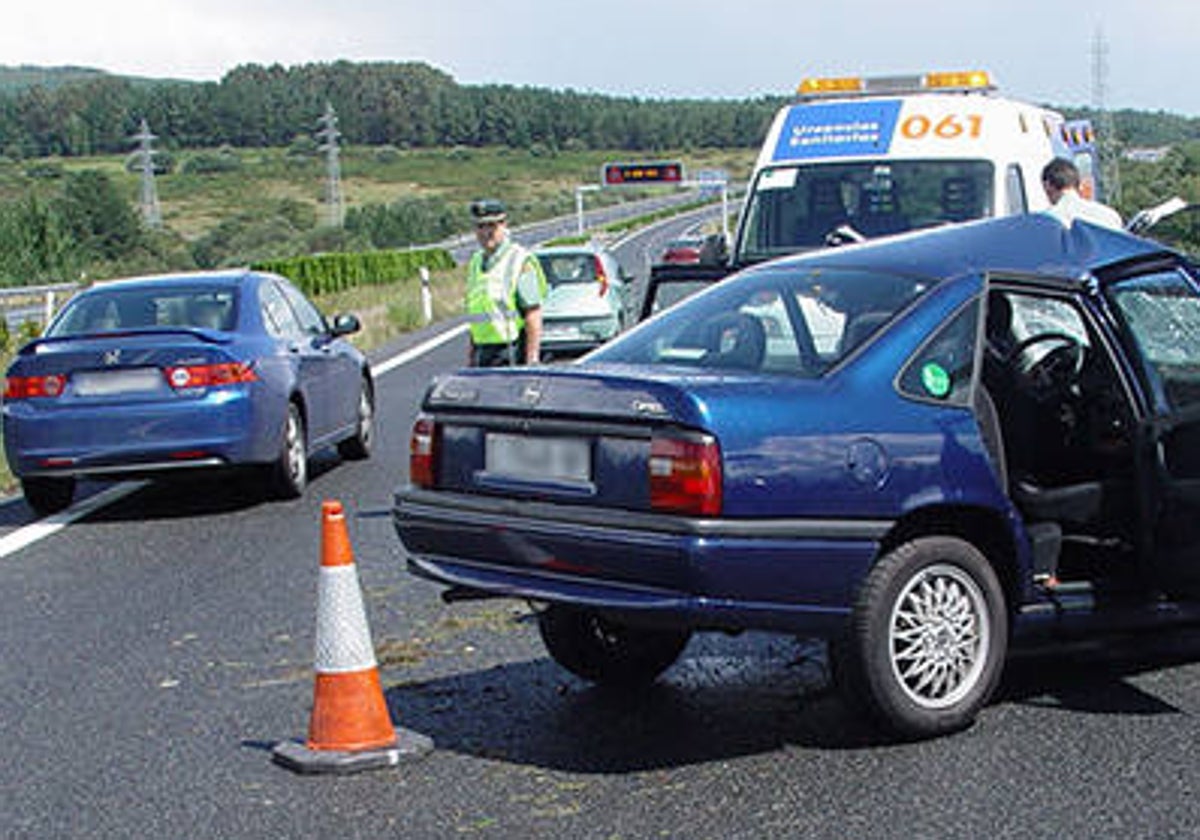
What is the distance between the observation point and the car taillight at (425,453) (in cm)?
656

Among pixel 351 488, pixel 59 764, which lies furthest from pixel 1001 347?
pixel 351 488

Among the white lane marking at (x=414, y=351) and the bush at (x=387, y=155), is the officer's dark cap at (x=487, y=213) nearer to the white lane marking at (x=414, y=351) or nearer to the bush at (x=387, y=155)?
the white lane marking at (x=414, y=351)

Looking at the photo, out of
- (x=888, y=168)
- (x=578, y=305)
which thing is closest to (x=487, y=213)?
(x=888, y=168)

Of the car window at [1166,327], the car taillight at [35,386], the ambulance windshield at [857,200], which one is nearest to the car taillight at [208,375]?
the car taillight at [35,386]

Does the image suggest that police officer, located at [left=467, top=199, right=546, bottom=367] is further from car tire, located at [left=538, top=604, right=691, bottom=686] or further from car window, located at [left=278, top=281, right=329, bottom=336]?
car tire, located at [left=538, top=604, right=691, bottom=686]

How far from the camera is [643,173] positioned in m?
60.4

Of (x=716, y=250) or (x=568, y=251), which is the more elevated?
(x=716, y=250)

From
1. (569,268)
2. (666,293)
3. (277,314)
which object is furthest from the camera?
(569,268)

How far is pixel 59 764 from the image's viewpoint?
6129mm

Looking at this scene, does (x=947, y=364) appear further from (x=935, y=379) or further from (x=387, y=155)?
(x=387, y=155)

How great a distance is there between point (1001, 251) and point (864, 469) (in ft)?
4.00

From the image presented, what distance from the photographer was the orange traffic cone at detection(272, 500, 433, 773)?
5.95 metres

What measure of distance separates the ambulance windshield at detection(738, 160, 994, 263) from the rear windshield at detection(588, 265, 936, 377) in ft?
24.8

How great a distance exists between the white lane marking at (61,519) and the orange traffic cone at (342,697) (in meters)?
4.99
